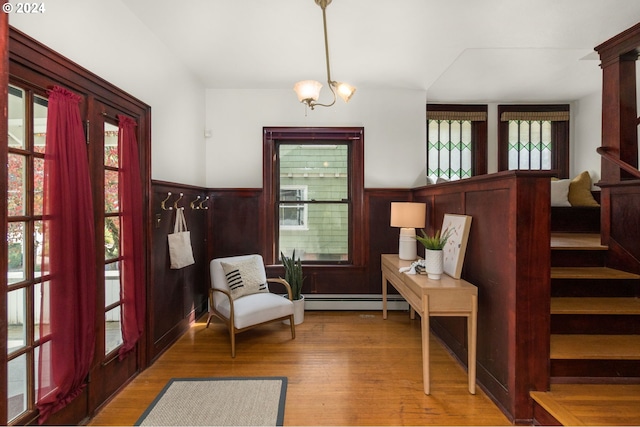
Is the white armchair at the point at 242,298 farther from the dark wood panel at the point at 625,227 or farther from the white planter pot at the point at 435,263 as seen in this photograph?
the dark wood panel at the point at 625,227

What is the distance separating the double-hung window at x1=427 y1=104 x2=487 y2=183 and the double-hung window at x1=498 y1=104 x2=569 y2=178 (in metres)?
0.32

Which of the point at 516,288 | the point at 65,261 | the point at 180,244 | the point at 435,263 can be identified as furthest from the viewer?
the point at 180,244

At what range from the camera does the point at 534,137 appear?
4859 millimetres

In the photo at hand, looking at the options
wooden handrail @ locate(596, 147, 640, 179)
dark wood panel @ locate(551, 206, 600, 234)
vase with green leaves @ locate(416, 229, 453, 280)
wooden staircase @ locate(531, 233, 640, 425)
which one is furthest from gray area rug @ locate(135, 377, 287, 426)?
dark wood panel @ locate(551, 206, 600, 234)

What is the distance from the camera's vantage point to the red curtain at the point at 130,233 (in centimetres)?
234

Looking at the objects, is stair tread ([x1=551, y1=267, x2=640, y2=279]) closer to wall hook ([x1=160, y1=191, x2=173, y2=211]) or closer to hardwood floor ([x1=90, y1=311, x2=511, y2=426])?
hardwood floor ([x1=90, y1=311, x2=511, y2=426])

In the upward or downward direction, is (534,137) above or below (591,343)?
above

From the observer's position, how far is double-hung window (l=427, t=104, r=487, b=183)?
473 centimetres

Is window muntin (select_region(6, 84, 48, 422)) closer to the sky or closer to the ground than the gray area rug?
closer to the sky

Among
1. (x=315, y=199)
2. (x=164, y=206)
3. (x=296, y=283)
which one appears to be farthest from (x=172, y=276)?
(x=315, y=199)

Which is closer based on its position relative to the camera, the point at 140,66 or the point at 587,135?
the point at 140,66

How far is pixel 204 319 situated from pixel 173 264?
113cm

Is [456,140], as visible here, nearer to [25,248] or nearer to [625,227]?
[625,227]

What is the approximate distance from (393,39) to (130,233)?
284cm
